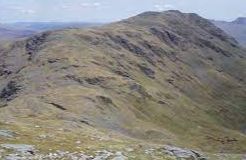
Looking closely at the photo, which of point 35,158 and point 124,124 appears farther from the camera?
point 124,124

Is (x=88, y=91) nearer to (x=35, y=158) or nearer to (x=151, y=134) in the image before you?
(x=151, y=134)

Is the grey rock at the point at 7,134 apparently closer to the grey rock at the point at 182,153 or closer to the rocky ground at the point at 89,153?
the rocky ground at the point at 89,153

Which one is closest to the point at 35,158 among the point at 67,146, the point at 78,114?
the point at 67,146

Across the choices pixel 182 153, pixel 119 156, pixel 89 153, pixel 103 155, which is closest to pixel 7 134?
pixel 89 153

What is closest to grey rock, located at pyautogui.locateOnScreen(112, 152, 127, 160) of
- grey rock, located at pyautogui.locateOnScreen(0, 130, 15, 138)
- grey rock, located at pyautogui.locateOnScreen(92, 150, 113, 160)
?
grey rock, located at pyautogui.locateOnScreen(92, 150, 113, 160)

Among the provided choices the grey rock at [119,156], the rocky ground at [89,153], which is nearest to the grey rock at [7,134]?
the rocky ground at [89,153]

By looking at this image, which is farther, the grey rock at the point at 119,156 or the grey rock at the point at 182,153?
the grey rock at the point at 182,153

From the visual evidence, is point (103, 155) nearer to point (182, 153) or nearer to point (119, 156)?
point (119, 156)

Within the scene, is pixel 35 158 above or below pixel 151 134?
above

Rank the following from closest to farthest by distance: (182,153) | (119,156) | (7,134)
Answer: (119,156)
(7,134)
(182,153)

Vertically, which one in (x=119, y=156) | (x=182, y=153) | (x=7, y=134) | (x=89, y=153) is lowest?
(x=182, y=153)

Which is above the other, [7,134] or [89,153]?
[7,134]
